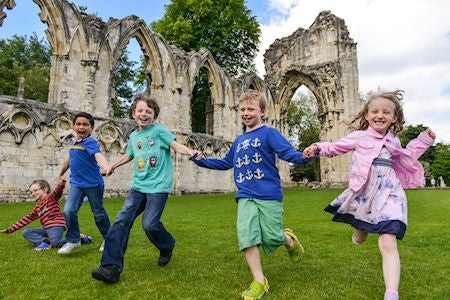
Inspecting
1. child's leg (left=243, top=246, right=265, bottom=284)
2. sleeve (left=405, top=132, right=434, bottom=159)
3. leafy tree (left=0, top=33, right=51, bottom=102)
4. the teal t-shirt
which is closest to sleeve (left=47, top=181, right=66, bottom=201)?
the teal t-shirt

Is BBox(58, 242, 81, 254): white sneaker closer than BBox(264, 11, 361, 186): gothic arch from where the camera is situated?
Yes

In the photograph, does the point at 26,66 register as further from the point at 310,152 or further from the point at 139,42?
the point at 310,152

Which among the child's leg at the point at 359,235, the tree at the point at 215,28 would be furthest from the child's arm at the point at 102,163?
the tree at the point at 215,28

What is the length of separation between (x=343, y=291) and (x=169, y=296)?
1.50 meters

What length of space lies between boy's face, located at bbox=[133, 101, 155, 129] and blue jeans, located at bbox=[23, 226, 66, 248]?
2194 millimetres

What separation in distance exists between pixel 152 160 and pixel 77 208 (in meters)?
1.44

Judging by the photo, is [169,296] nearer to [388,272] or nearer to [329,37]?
[388,272]

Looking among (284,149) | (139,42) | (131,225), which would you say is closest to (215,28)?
(139,42)

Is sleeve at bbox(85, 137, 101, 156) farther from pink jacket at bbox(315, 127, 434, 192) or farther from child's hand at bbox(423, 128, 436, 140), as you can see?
child's hand at bbox(423, 128, 436, 140)

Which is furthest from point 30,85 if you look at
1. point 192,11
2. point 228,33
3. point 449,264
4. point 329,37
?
point 449,264

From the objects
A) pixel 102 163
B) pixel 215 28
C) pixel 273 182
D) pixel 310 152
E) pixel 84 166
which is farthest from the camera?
pixel 215 28

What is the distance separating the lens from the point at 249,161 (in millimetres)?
3627

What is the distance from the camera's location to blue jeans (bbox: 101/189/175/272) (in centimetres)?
361

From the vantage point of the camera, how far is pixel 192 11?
31.4 m
